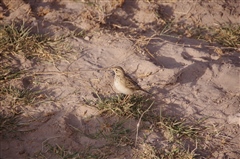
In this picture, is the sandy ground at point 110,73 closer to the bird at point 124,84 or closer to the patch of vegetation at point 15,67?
the patch of vegetation at point 15,67

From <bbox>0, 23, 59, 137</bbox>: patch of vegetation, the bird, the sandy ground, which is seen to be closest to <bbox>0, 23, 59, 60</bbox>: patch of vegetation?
<bbox>0, 23, 59, 137</bbox>: patch of vegetation

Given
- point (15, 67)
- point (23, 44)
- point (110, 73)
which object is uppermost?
point (23, 44)

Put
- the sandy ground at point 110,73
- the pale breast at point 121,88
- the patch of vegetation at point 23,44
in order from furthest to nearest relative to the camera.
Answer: the patch of vegetation at point 23,44, the pale breast at point 121,88, the sandy ground at point 110,73

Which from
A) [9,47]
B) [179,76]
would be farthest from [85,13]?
[179,76]

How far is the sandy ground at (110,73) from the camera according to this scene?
612cm

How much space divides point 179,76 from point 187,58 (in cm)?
59

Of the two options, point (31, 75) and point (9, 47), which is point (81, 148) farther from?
point (9, 47)

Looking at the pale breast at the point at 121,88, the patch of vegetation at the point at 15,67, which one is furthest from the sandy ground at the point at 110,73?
the pale breast at the point at 121,88

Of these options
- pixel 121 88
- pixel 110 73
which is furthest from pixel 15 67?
pixel 121 88

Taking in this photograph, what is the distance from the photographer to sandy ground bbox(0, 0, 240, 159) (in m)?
6.12

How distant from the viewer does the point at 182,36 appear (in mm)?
8812

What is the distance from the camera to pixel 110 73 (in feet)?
24.1

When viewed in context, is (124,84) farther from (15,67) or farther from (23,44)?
(23,44)

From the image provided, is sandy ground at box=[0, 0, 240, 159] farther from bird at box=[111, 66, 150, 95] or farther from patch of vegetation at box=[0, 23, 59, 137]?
bird at box=[111, 66, 150, 95]
